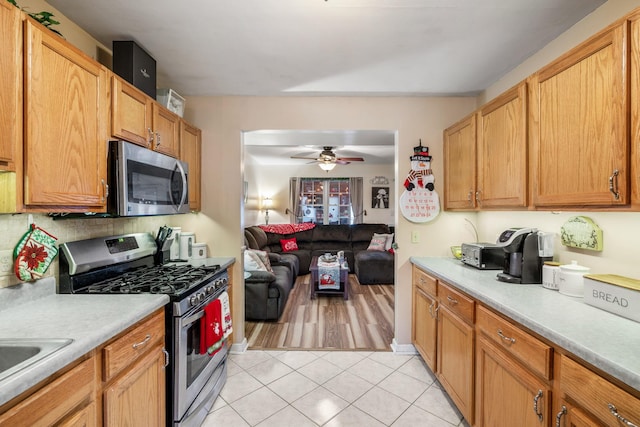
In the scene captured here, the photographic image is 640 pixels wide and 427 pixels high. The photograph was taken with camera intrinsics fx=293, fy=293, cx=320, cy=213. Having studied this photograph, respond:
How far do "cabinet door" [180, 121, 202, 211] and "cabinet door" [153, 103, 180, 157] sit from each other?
82 millimetres

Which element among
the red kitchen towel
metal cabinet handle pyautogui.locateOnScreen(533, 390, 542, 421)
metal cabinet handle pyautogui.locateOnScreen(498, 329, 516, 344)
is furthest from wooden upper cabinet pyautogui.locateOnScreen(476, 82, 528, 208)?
the red kitchen towel

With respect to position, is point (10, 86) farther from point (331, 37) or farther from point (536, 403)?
point (536, 403)

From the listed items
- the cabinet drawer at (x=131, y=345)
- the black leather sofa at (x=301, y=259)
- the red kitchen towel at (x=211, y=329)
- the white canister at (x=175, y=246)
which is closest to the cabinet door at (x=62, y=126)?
the cabinet drawer at (x=131, y=345)

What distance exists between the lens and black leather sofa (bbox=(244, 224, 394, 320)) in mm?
3430

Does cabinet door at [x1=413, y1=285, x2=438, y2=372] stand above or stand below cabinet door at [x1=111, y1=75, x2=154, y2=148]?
below

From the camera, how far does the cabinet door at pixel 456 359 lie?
65.8 inches

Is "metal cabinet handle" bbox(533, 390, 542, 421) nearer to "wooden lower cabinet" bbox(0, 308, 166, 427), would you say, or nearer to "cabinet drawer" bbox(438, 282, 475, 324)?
"cabinet drawer" bbox(438, 282, 475, 324)

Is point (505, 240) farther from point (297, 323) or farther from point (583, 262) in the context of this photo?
point (297, 323)

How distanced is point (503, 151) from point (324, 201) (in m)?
5.44

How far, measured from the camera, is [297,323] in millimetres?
3418

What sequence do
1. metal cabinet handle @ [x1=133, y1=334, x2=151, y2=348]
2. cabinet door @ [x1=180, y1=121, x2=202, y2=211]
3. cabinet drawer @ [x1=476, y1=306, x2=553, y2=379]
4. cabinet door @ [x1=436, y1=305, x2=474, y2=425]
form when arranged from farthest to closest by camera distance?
1. cabinet door @ [x1=180, y1=121, x2=202, y2=211]
2. cabinet door @ [x1=436, y1=305, x2=474, y2=425]
3. metal cabinet handle @ [x1=133, y1=334, x2=151, y2=348]
4. cabinet drawer @ [x1=476, y1=306, x2=553, y2=379]

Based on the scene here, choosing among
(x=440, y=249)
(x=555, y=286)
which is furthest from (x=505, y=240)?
(x=440, y=249)

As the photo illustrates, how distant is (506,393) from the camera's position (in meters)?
1.35

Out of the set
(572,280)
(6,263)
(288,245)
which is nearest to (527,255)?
(572,280)
